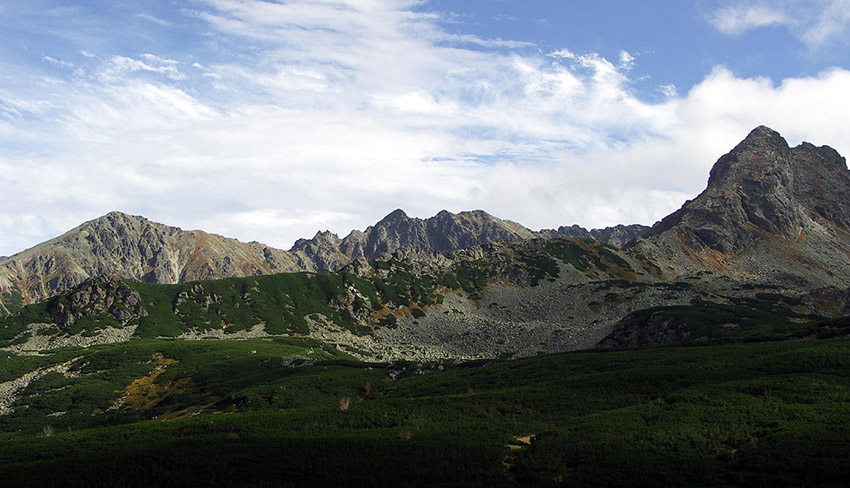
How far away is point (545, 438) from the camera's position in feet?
125

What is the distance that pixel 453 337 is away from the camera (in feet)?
518

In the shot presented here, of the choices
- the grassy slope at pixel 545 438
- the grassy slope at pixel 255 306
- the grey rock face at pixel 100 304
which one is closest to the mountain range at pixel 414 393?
the grassy slope at pixel 545 438

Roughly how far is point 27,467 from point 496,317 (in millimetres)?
158804

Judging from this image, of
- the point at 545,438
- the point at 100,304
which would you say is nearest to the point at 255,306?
the point at 100,304

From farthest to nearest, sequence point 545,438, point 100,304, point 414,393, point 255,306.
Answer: point 255,306 < point 100,304 < point 414,393 < point 545,438

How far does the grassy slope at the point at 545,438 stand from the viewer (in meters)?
30.5

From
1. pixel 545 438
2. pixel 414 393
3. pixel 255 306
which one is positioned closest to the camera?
pixel 545 438

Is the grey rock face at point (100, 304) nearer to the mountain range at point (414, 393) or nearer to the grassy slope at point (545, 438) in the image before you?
the mountain range at point (414, 393)

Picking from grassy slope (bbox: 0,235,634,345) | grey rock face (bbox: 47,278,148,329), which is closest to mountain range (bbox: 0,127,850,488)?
grey rock face (bbox: 47,278,148,329)

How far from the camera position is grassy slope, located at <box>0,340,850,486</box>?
30469mm

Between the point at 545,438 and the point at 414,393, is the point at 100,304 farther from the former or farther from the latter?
the point at 545,438

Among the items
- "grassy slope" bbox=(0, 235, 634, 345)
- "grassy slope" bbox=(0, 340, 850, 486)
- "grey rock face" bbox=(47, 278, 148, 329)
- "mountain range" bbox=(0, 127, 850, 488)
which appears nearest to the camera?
"grassy slope" bbox=(0, 340, 850, 486)

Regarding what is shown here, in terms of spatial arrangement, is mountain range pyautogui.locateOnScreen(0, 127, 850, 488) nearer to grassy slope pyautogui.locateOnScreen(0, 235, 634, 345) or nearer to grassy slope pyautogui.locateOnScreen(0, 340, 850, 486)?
grassy slope pyautogui.locateOnScreen(0, 340, 850, 486)

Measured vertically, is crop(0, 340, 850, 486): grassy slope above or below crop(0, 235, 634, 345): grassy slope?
below
